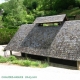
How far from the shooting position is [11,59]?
2339cm

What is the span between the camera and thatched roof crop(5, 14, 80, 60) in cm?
2100

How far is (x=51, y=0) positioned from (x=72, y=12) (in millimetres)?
11854

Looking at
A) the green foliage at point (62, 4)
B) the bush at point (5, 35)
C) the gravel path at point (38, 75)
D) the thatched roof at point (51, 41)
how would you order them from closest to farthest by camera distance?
the gravel path at point (38, 75), the thatched roof at point (51, 41), the bush at point (5, 35), the green foliage at point (62, 4)

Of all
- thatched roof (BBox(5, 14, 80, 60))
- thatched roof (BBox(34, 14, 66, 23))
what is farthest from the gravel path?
thatched roof (BBox(34, 14, 66, 23))

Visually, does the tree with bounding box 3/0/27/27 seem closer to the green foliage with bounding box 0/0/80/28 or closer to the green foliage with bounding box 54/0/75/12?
the green foliage with bounding box 0/0/80/28

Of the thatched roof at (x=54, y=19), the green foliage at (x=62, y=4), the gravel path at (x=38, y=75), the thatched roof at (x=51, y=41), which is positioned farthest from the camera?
the green foliage at (x=62, y=4)

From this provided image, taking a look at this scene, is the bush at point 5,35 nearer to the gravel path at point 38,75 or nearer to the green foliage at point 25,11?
the green foliage at point 25,11

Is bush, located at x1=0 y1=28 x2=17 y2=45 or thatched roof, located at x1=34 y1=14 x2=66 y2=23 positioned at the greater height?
thatched roof, located at x1=34 y1=14 x2=66 y2=23

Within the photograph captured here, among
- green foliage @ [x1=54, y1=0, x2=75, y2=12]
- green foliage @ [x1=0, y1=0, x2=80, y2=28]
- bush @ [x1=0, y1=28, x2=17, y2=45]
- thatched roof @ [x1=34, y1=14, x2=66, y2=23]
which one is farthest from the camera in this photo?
green foliage @ [x1=54, y1=0, x2=75, y2=12]

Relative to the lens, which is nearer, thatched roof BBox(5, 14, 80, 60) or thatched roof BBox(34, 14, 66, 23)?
thatched roof BBox(5, 14, 80, 60)

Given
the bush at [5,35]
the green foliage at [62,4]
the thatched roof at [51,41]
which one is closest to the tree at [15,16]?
the green foliage at [62,4]

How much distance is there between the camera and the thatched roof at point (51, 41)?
21.0 meters

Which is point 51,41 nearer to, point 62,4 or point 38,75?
point 38,75

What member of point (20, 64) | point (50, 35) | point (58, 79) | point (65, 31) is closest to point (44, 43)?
point (50, 35)
